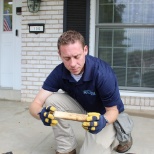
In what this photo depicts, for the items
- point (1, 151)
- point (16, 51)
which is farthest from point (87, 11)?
point (1, 151)

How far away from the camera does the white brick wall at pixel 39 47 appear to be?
4.59 m

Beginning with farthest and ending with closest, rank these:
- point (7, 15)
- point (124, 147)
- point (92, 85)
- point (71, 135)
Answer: point (7, 15) < point (124, 147) < point (71, 135) < point (92, 85)

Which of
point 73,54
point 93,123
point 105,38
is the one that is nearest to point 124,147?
point 93,123

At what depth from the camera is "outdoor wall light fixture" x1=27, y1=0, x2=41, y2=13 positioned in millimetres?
4586

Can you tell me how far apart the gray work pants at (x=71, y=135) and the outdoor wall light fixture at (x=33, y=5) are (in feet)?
7.92

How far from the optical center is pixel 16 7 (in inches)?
196

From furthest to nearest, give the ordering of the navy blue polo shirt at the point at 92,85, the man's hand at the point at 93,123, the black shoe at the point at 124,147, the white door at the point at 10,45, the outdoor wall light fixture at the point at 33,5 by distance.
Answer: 1. the white door at the point at 10,45
2. the outdoor wall light fixture at the point at 33,5
3. the black shoe at the point at 124,147
4. the navy blue polo shirt at the point at 92,85
5. the man's hand at the point at 93,123

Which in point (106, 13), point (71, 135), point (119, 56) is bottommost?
point (71, 135)

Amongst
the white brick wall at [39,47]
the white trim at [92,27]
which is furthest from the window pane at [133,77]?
the white brick wall at [39,47]

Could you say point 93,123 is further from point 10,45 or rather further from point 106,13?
point 10,45

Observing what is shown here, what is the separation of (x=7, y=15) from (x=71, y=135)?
10.5ft

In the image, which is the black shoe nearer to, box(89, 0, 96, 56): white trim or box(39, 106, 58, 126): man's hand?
box(39, 106, 58, 126): man's hand

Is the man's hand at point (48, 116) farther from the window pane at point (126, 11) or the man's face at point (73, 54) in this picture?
the window pane at point (126, 11)

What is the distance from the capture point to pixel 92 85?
90.7 inches
